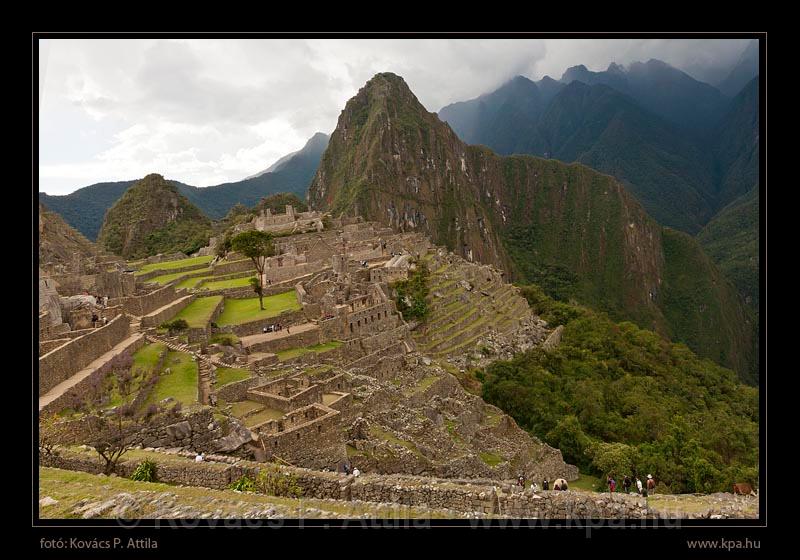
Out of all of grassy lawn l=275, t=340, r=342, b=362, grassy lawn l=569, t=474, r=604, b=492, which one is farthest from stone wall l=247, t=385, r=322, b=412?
grassy lawn l=569, t=474, r=604, b=492

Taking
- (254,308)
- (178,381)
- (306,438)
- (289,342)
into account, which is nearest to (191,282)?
(254,308)

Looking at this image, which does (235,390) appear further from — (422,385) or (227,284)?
(227,284)

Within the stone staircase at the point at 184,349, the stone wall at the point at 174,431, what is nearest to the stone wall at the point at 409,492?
the stone wall at the point at 174,431

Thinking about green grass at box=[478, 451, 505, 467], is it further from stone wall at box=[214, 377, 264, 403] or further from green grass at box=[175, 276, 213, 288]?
green grass at box=[175, 276, 213, 288]

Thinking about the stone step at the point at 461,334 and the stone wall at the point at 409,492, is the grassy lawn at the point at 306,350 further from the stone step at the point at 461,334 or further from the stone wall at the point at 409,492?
the stone wall at the point at 409,492
